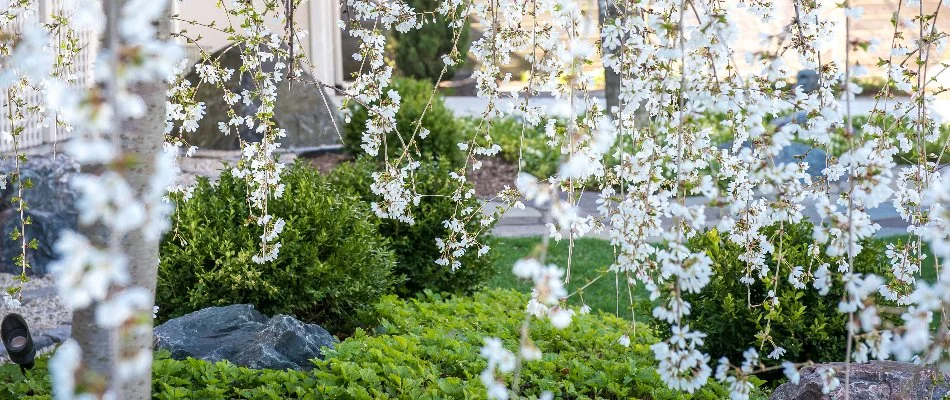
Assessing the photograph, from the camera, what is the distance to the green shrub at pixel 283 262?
140 inches

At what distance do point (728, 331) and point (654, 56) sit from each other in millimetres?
1231

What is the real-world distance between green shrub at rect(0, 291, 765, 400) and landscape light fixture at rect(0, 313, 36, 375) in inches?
1.4

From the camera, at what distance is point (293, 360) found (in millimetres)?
3010

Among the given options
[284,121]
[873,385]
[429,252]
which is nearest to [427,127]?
[284,121]

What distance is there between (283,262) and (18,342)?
0.99 meters

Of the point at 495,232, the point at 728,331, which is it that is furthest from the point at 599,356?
the point at 495,232

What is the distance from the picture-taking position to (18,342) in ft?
9.47

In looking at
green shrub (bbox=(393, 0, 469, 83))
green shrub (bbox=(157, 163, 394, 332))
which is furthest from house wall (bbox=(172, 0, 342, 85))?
green shrub (bbox=(157, 163, 394, 332))

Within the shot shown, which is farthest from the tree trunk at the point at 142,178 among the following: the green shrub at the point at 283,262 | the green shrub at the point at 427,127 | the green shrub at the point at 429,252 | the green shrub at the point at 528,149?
the green shrub at the point at 528,149

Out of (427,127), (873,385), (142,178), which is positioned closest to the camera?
(142,178)

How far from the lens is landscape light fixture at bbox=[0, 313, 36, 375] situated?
113 inches

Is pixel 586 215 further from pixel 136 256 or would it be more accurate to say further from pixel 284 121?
pixel 136 256

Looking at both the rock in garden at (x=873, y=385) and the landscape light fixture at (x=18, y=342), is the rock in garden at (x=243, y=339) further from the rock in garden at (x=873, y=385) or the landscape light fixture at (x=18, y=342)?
the rock in garden at (x=873, y=385)

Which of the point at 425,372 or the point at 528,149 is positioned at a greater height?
the point at 528,149
